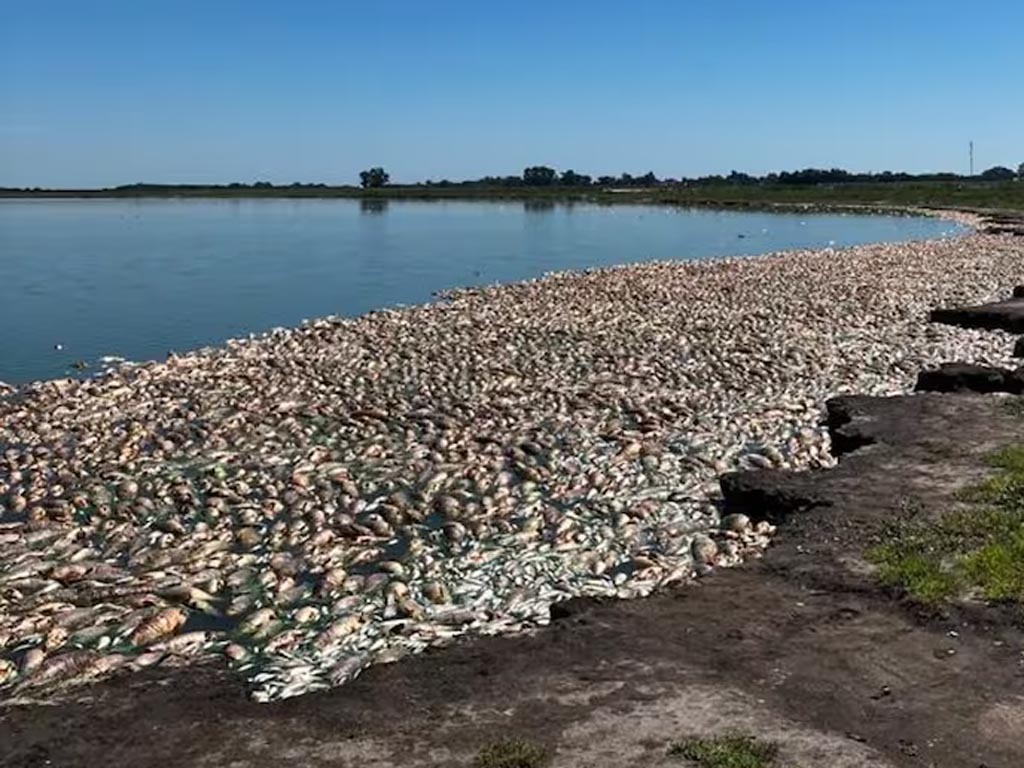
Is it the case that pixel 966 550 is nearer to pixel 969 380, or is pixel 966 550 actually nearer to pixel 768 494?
pixel 768 494

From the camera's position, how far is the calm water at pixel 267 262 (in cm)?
3253

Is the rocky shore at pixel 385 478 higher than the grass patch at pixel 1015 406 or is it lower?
lower

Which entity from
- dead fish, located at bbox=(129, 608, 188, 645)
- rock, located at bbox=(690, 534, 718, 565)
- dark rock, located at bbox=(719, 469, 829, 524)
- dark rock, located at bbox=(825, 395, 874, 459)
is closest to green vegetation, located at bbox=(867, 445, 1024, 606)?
dark rock, located at bbox=(719, 469, 829, 524)

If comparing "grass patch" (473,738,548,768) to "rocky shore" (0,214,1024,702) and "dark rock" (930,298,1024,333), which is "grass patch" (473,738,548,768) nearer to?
"rocky shore" (0,214,1024,702)

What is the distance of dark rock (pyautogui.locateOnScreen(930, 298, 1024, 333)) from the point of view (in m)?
27.2

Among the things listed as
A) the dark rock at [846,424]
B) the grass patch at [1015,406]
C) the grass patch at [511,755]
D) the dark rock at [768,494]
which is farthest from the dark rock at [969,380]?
the grass patch at [511,755]

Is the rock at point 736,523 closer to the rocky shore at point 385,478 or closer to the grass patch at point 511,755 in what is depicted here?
the rocky shore at point 385,478

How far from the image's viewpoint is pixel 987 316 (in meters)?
27.9

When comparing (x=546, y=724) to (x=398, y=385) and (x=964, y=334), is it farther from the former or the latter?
(x=964, y=334)

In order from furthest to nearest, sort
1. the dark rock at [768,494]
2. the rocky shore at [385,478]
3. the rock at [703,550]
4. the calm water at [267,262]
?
the calm water at [267,262]
the dark rock at [768,494]
the rock at [703,550]
the rocky shore at [385,478]

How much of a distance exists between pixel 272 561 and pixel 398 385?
381 inches

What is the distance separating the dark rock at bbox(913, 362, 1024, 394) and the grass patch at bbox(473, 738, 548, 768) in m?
13.8

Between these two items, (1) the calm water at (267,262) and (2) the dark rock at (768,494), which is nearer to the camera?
(2) the dark rock at (768,494)

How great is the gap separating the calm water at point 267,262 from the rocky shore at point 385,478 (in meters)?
7.27
